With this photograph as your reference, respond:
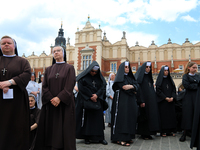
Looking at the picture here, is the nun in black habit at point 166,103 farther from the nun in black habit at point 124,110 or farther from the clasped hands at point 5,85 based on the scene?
the clasped hands at point 5,85

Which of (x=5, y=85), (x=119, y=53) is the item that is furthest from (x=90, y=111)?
(x=119, y=53)

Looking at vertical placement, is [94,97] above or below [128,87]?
below

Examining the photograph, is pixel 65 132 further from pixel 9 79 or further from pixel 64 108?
pixel 9 79

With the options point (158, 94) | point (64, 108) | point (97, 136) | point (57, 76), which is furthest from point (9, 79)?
point (158, 94)

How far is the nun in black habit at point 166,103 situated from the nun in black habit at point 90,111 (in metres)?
2.01

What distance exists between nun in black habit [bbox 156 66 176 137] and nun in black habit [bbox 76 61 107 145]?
201 centimetres

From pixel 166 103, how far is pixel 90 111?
2587mm

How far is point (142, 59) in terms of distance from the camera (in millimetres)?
29266

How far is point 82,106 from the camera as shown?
4.42 meters

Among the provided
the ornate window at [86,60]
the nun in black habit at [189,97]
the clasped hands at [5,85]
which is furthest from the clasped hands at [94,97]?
the ornate window at [86,60]

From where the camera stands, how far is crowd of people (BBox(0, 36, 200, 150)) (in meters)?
2.67

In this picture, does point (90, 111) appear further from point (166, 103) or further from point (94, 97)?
point (166, 103)

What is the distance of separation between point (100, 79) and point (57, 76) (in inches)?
69.9

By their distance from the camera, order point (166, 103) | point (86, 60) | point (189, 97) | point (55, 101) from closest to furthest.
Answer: point (55, 101) < point (189, 97) < point (166, 103) < point (86, 60)
